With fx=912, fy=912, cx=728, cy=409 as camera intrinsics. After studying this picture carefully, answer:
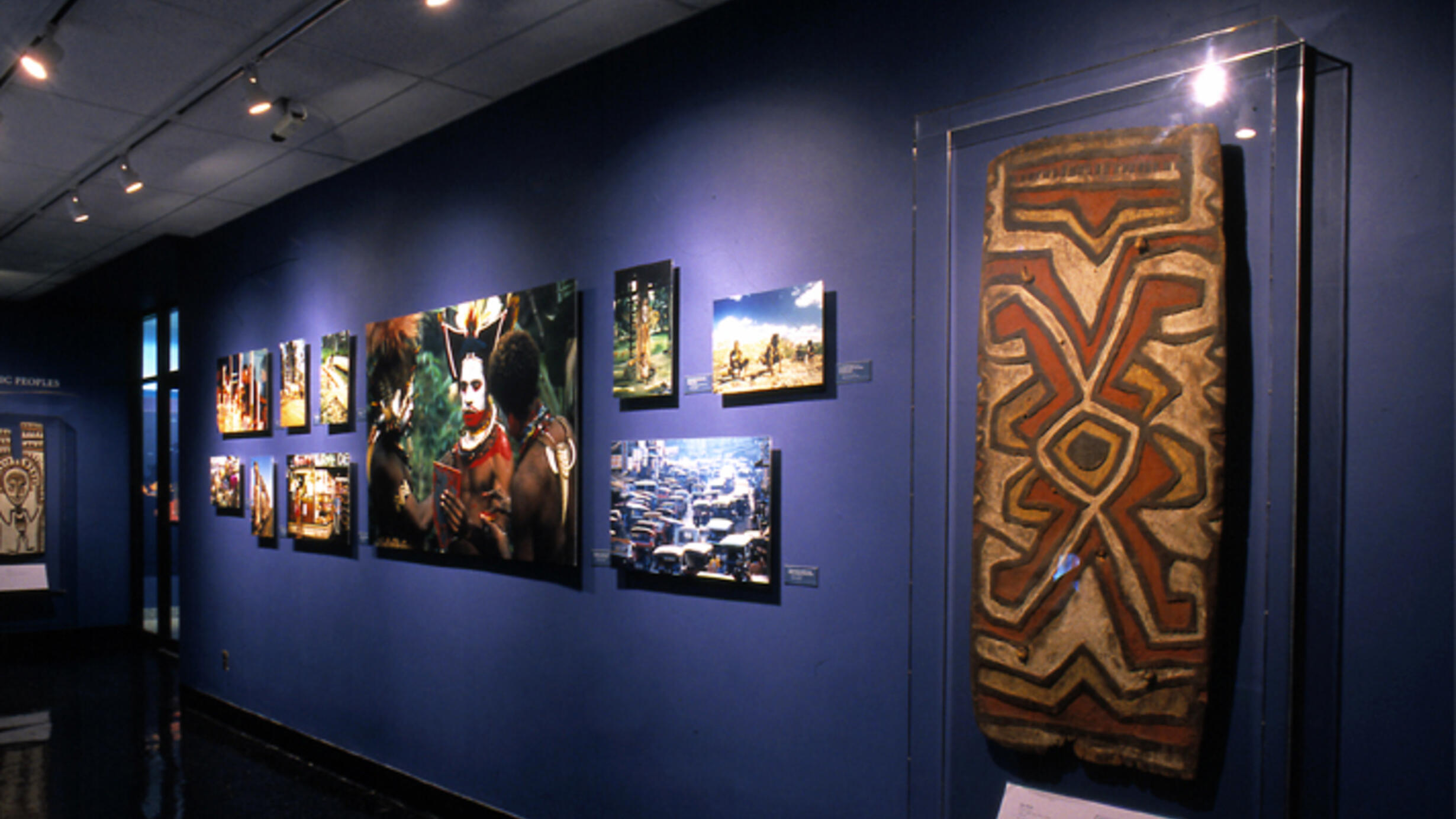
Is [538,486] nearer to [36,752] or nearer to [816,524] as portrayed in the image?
[816,524]

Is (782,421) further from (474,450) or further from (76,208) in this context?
(76,208)

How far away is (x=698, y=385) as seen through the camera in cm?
296

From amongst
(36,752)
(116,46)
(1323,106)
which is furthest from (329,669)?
(1323,106)

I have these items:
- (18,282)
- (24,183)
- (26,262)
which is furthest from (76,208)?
(18,282)

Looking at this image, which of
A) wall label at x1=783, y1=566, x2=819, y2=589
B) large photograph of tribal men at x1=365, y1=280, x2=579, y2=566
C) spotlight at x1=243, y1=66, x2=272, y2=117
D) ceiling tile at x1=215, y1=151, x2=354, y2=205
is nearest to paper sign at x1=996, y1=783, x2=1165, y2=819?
wall label at x1=783, y1=566, x2=819, y2=589

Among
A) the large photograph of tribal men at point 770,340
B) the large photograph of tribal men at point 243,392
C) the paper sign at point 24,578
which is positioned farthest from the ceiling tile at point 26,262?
the large photograph of tribal men at point 770,340

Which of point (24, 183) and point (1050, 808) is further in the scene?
point (24, 183)

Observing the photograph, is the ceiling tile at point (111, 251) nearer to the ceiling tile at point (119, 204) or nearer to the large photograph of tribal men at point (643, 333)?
the ceiling tile at point (119, 204)

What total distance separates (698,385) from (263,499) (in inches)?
129

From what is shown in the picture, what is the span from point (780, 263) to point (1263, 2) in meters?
1.34

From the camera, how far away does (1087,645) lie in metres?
1.76

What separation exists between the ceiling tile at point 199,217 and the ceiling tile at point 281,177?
0.13 m

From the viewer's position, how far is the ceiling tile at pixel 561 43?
2.94 meters

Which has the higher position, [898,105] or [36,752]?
[898,105]
